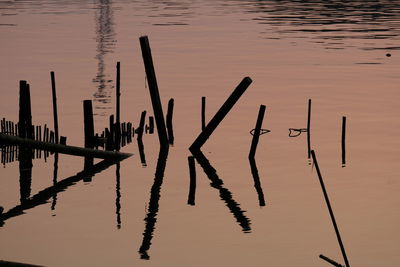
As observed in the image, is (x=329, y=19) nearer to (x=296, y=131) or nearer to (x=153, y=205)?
(x=296, y=131)

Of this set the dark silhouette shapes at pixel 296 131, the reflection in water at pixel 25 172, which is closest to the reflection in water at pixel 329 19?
the dark silhouette shapes at pixel 296 131

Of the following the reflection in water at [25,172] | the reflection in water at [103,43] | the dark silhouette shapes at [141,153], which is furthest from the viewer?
the reflection in water at [103,43]

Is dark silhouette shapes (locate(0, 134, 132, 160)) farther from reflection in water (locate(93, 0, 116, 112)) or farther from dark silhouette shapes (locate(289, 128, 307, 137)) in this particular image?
reflection in water (locate(93, 0, 116, 112))

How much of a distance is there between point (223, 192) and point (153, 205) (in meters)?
2.57

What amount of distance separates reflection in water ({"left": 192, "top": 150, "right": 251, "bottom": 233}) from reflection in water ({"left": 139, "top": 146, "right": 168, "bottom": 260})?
112cm

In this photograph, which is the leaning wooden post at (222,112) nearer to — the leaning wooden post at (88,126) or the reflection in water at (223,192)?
the reflection in water at (223,192)

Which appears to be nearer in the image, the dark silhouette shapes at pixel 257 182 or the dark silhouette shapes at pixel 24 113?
the dark silhouette shapes at pixel 257 182

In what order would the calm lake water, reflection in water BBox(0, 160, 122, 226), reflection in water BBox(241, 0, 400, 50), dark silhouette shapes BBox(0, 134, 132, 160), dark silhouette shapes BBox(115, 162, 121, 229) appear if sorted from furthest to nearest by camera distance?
reflection in water BBox(241, 0, 400, 50) → reflection in water BBox(0, 160, 122, 226) → dark silhouette shapes BBox(115, 162, 121, 229) → the calm lake water → dark silhouette shapes BBox(0, 134, 132, 160)

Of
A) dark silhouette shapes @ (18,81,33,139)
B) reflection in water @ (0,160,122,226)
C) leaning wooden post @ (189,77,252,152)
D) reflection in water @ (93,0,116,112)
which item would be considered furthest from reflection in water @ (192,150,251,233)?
reflection in water @ (93,0,116,112)

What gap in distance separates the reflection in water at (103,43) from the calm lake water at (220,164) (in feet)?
0.68

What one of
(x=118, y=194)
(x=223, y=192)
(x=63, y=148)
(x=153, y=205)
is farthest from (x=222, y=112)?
(x=63, y=148)

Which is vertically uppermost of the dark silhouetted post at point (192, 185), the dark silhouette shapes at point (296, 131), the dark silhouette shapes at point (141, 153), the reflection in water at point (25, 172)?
the dark silhouetted post at point (192, 185)

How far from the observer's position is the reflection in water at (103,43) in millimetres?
53812

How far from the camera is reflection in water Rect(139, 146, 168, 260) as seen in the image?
2653 cm
